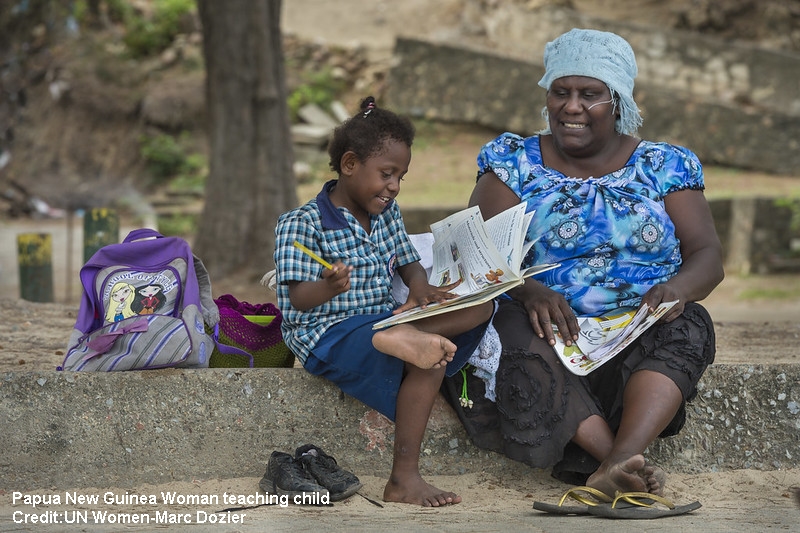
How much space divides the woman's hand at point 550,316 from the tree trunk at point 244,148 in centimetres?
520

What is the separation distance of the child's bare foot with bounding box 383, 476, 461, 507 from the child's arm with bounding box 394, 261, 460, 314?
22.7 inches

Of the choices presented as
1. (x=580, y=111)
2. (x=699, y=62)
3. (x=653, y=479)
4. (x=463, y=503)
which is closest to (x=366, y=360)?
(x=463, y=503)

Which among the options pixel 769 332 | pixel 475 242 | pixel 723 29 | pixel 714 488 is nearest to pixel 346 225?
pixel 475 242

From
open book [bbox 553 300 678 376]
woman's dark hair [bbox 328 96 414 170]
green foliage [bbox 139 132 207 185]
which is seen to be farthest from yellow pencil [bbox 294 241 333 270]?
green foliage [bbox 139 132 207 185]

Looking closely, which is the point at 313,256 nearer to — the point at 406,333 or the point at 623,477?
the point at 406,333

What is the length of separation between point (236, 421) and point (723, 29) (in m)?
13.4

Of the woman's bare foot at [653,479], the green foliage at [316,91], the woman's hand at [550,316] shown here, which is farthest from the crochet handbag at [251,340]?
the green foliage at [316,91]

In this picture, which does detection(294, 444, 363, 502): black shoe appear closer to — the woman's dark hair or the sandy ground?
the sandy ground

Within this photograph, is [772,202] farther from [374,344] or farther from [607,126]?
[374,344]

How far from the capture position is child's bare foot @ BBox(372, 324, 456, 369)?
3.15 metres

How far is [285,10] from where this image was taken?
16.6m

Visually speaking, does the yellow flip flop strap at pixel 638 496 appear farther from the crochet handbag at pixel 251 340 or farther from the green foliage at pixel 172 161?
the green foliage at pixel 172 161

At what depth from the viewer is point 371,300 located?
11.6 feet

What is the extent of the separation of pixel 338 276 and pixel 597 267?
1.01m
